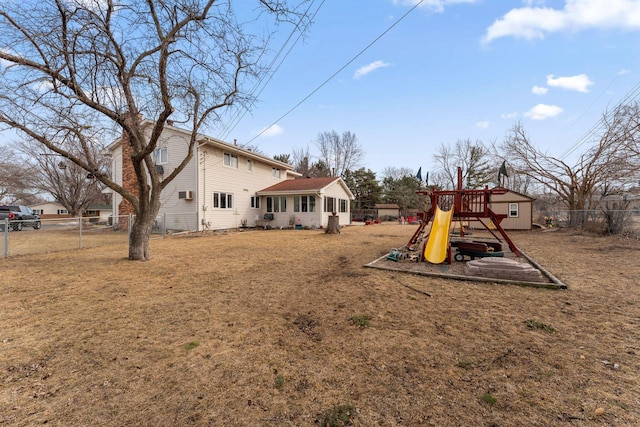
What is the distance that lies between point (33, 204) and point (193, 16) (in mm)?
77819

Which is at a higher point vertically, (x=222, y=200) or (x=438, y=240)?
(x=222, y=200)

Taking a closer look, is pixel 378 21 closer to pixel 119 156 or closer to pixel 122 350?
pixel 122 350

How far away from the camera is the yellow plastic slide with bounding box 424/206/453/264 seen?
7.31 meters

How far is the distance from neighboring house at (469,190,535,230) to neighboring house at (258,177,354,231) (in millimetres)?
11515

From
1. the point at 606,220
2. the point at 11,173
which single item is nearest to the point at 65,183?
the point at 11,173

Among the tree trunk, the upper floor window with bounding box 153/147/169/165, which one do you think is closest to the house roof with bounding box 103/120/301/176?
the upper floor window with bounding box 153/147/169/165

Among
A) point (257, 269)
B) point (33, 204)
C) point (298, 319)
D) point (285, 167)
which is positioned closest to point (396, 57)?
point (257, 269)

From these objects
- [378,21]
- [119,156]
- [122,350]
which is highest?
[378,21]

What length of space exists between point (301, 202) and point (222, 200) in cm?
542

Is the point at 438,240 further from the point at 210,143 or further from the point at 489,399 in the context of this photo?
the point at 210,143

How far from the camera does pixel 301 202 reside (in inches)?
781

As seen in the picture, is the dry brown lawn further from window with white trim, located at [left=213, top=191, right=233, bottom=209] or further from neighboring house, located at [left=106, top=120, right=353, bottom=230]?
window with white trim, located at [left=213, top=191, right=233, bottom=209]

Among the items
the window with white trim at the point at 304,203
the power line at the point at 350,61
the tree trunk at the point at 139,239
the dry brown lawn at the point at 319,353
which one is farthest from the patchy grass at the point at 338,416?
the window with white trim at the point at 304,203

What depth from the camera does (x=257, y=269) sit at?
22.7 ft
